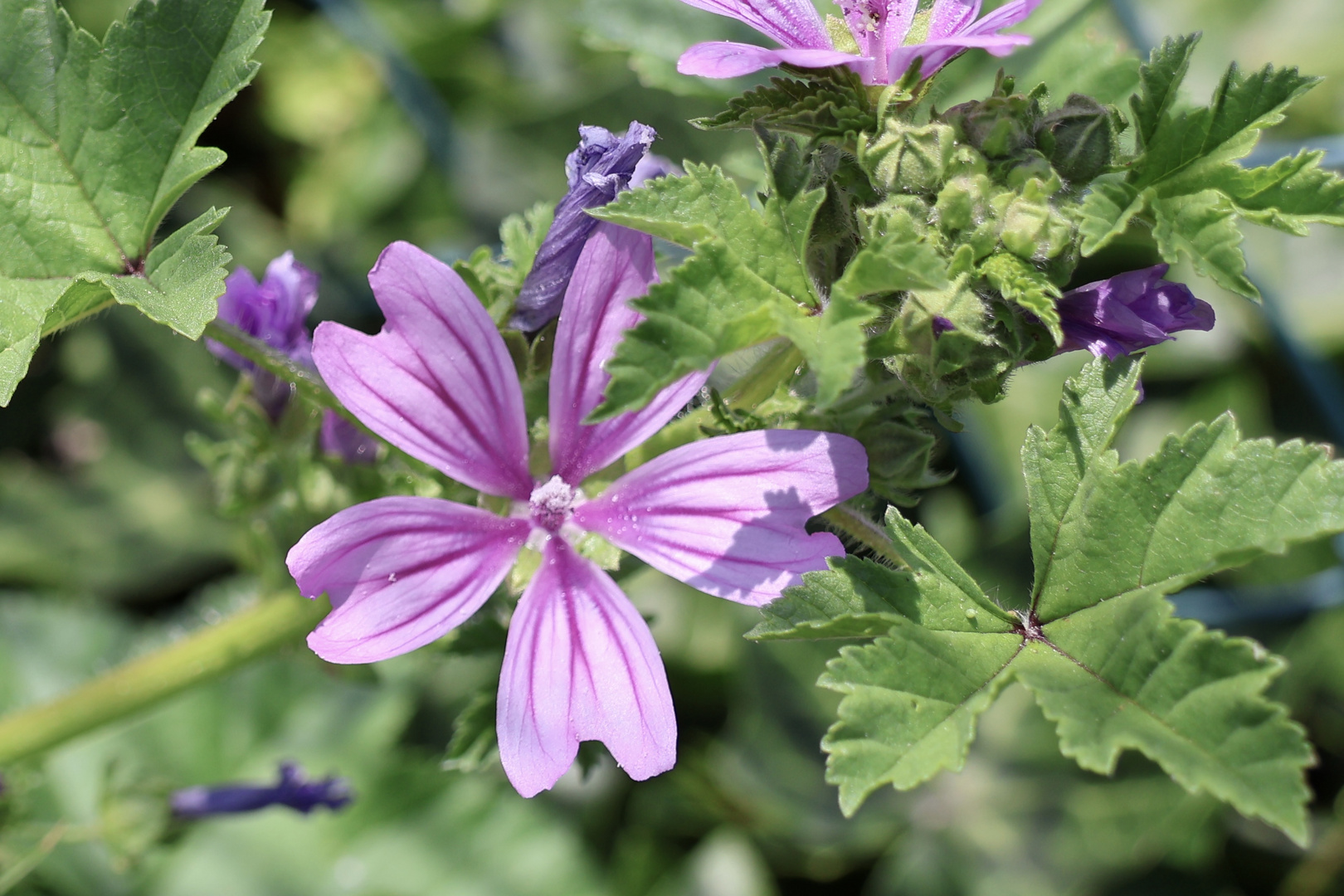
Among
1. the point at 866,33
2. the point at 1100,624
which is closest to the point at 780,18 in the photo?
the point at 866,33

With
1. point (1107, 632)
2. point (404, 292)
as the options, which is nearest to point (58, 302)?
point (404, 292)

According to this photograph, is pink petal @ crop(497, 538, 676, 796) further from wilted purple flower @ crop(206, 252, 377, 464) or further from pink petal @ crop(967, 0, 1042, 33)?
pink petal @ crop(967, 0, 1042, 33)

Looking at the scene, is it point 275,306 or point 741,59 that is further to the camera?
point 275,306

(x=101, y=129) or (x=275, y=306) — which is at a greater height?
(x=101, y=129)

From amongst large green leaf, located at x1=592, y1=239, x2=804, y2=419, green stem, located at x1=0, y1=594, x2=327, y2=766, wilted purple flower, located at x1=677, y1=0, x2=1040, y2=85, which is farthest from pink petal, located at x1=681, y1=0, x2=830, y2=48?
green stem, located at x1=0, y1=594, x2=327, y2=766

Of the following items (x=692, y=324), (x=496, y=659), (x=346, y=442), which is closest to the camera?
(x=692, y=324)

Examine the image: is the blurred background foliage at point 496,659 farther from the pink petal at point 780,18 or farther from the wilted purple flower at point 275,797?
the pink petal at point 780,18

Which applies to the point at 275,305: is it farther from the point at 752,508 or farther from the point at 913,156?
the point at 913,156

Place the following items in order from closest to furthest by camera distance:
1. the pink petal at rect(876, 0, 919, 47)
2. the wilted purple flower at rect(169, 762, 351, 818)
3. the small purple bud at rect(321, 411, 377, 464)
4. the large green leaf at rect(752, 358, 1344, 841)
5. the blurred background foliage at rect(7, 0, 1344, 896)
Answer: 1. the large green leaf at rect(752, 358, 1344, 841)
2. the pink petal at rect(876, 0, 919, 47)
3. the small purple bud at rect(321, 411, 377, 464)
4. the wilted purple flower at rect(169, 762, 351, 818)
5. the blurred background foliage at rect(7, 0, 1344, 896)
